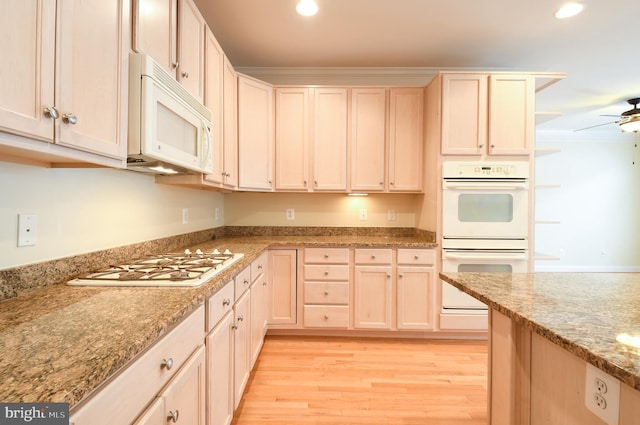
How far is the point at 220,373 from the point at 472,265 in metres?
2.21

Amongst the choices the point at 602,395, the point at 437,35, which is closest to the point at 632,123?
the point at 437,35

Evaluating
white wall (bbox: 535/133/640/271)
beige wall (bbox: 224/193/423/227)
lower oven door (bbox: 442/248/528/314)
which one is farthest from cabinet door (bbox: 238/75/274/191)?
white wall (bbox: 535/133/640/271)

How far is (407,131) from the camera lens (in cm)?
284

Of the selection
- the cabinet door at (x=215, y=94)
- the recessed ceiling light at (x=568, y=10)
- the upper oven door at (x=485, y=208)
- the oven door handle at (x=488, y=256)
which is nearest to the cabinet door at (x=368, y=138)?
the upper oven door at (x=485, y=208)

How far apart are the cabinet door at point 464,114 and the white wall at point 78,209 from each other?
2.34 meters

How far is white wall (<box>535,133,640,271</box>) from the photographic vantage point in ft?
17.9

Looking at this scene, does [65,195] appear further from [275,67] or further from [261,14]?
[275,67]

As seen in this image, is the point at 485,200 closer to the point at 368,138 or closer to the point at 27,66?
the point at 368,138

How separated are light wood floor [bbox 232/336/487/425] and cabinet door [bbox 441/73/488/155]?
1754 mm

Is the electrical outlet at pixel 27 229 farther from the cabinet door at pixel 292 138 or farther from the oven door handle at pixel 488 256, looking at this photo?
the oven door handle at pixel 488 256

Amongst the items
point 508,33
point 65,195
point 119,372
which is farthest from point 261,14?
point 119,372

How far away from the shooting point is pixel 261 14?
2271 mm

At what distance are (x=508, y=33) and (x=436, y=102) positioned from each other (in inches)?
30.9

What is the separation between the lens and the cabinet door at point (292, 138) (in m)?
2.85
